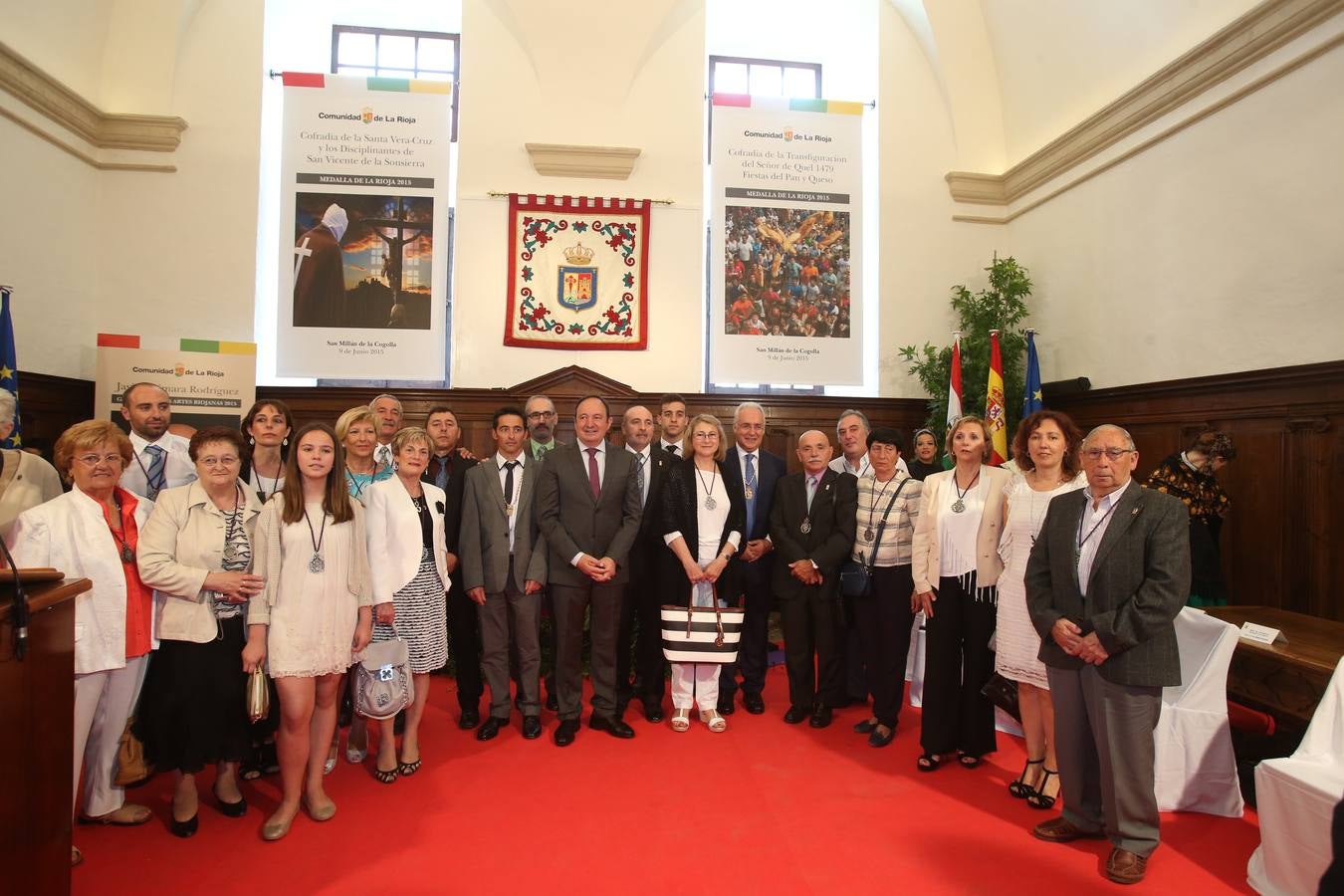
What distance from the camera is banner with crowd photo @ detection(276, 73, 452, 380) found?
6.79m

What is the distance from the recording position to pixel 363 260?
22.6 ft

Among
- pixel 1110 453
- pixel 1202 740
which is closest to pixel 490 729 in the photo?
pixel 1110 453

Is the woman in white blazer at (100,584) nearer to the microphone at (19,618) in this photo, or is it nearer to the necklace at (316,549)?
the necklace at (316,549)

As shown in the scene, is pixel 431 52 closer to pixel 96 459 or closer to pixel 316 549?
pixel 96 459

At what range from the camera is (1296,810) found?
2.20 m

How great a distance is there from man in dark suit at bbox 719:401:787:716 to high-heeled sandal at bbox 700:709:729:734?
186 mm

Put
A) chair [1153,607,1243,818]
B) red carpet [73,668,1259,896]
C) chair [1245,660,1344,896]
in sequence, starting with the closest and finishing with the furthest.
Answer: chair [1245,660,1344,896]
red carpet [73,668,1259,896]
chair [1153,607,1243,818]

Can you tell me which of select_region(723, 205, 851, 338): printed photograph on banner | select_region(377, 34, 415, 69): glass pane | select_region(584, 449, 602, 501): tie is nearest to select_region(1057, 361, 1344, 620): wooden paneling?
select_region(723, 205, 851, 338): printed photograph on banner

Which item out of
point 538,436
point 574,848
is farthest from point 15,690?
point 538,436

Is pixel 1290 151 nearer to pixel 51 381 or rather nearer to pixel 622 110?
pixel 622 110

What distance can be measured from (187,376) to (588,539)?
173 inches

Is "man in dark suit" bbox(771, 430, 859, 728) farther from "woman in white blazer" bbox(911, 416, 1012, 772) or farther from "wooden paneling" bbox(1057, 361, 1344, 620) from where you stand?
"wooden paneling" bbox(1057, 361, 1344, 620)

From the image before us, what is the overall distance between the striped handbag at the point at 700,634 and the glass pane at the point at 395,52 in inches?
266

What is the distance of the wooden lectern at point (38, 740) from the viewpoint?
1.51 meters
